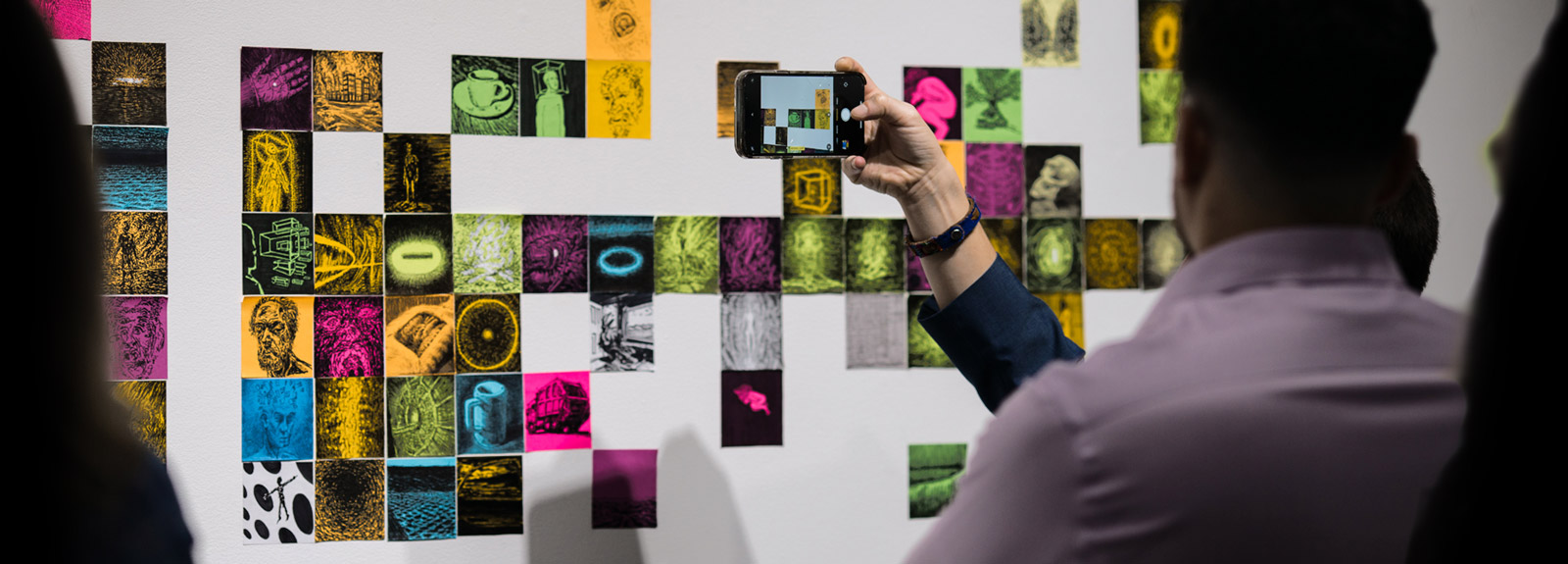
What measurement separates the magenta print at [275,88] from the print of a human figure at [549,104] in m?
0.30

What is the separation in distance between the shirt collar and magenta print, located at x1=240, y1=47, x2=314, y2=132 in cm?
113

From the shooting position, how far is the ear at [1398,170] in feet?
1.60

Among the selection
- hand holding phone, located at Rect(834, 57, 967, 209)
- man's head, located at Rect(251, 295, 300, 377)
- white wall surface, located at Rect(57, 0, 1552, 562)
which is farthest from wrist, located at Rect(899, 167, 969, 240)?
man's head, located at Rect(251, 295, 300, 377)

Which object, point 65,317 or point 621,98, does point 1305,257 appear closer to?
point 65,317

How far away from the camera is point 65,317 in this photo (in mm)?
377

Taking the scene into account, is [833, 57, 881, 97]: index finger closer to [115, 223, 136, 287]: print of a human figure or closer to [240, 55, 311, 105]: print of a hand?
[240, 55, 311, 105]: print of a hand

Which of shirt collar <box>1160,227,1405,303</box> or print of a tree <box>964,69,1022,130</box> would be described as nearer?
shirt collar <box>1160,227,1405,303</box>

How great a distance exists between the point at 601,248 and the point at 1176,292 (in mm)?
852

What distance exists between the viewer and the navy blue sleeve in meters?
0.90

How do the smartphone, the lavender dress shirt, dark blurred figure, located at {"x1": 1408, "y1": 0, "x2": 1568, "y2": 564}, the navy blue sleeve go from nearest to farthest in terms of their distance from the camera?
dark blurred figure, located at {"x1": 1408, "y1": 0, "x2": 1568, "y2": 564}, the lavender dress shirt, the navy blue sleeve, the smartphone

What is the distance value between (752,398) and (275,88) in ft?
2.48

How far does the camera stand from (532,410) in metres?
1.19

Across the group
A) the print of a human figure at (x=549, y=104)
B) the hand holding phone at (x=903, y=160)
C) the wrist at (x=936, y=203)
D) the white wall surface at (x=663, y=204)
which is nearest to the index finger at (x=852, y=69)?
the hand holding phone at (x=903, y=160)

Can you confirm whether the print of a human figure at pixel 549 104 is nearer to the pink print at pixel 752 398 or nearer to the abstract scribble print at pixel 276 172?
the abstract scribble print at pixel 276 172
